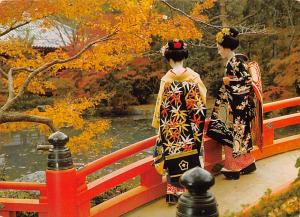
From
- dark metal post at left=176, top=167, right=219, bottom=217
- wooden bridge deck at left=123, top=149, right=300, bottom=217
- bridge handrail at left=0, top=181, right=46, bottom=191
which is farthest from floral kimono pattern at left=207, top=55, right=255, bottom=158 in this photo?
dark metal post at left=176, top=167, right=219, bottom=217

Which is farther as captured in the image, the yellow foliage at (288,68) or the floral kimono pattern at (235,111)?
the yellow foliage at (288,68)

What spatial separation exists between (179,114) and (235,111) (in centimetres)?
92

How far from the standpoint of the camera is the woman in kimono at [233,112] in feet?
18.2

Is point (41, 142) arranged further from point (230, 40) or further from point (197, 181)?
point (197, 181)

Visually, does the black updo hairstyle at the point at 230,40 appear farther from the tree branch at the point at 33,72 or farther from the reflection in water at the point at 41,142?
the reflection in water at the point at 41,142

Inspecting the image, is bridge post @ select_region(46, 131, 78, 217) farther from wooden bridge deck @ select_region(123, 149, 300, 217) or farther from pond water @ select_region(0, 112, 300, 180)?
pond water @ select_region(0, 112, 300, 180)

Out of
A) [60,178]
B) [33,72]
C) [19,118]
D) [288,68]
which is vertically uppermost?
[33,72]

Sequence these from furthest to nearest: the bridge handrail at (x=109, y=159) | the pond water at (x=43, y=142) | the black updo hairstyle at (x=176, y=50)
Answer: the pond water at (x=43, y=142)
the black updo hairstyle at (x=176, y=50)
the bridge handrail at (x=109, y=159)

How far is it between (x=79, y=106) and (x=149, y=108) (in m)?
15.9

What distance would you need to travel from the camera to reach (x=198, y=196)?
7.70 ft

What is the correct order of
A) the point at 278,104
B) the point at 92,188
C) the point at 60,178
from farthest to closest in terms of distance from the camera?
the point at 278,104, the point at 92,188, the point at 60,178

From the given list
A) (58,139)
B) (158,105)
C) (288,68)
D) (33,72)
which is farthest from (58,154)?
(288,68)

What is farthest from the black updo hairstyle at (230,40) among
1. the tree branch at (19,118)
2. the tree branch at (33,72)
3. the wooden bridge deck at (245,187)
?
the tree branch at (19,118)

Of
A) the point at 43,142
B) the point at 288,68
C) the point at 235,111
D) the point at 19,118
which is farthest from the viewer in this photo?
the point at 43,142
